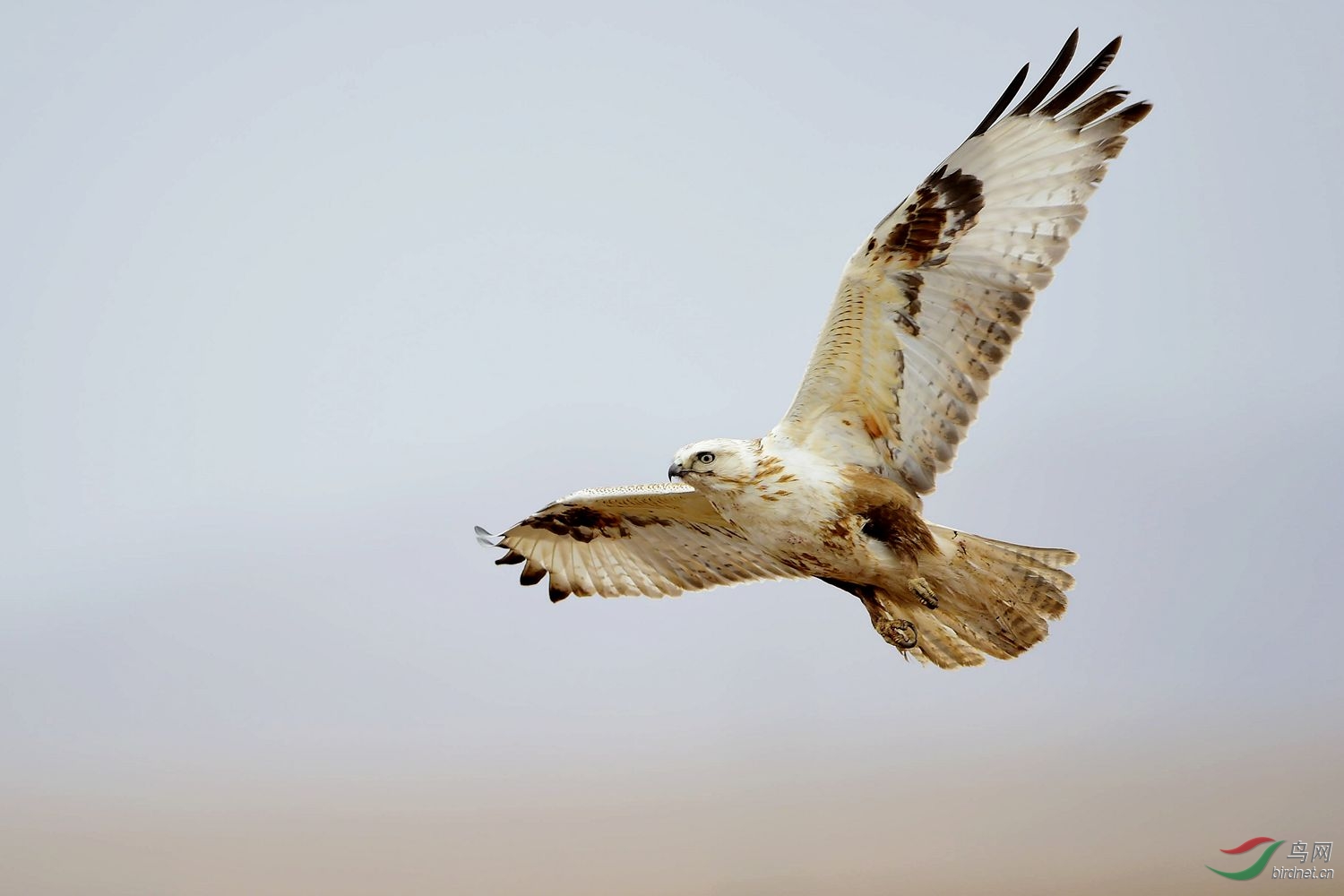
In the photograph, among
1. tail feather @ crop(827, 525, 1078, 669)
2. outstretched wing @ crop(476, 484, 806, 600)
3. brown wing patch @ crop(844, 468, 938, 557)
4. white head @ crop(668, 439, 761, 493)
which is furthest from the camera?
outstretched wing @ crop(476, 484, 806, 600)

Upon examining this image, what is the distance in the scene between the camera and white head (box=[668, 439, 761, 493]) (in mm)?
6250

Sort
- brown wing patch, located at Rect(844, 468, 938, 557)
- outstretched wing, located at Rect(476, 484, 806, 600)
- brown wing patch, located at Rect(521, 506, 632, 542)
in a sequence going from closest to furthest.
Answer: brown wing patch, located at Rect(844, 468, 938, 557) < outstretched wing, located at Rect(476, 484, 806, 600) < brown wing patch, located at Rect(521, 506, 632, 542)

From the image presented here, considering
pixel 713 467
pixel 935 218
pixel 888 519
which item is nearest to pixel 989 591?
pixel 888 519

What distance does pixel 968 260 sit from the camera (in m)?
6.47

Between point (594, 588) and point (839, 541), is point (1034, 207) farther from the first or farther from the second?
point (594, 588)

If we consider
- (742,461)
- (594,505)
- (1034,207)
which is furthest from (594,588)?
(1034,207)

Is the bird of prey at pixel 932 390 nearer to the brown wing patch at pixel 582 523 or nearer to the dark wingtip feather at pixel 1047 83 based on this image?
the dark wingtip feather at pixel 1047 83

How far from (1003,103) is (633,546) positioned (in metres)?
3.22

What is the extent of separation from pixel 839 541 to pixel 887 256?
54.8 inches

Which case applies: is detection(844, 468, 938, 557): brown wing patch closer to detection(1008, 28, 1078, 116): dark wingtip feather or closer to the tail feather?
the tail feather

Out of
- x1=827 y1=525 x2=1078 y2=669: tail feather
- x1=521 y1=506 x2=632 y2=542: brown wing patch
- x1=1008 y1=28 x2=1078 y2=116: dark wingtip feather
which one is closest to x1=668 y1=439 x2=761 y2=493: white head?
x1=827 y1=525 x2=1078 y2=669: tail feather

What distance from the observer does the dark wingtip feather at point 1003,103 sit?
6.26m

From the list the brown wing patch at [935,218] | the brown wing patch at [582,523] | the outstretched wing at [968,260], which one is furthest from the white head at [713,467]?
the brown wing patch at [582,523]

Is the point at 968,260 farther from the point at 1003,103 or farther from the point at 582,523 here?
the point at 582,523
